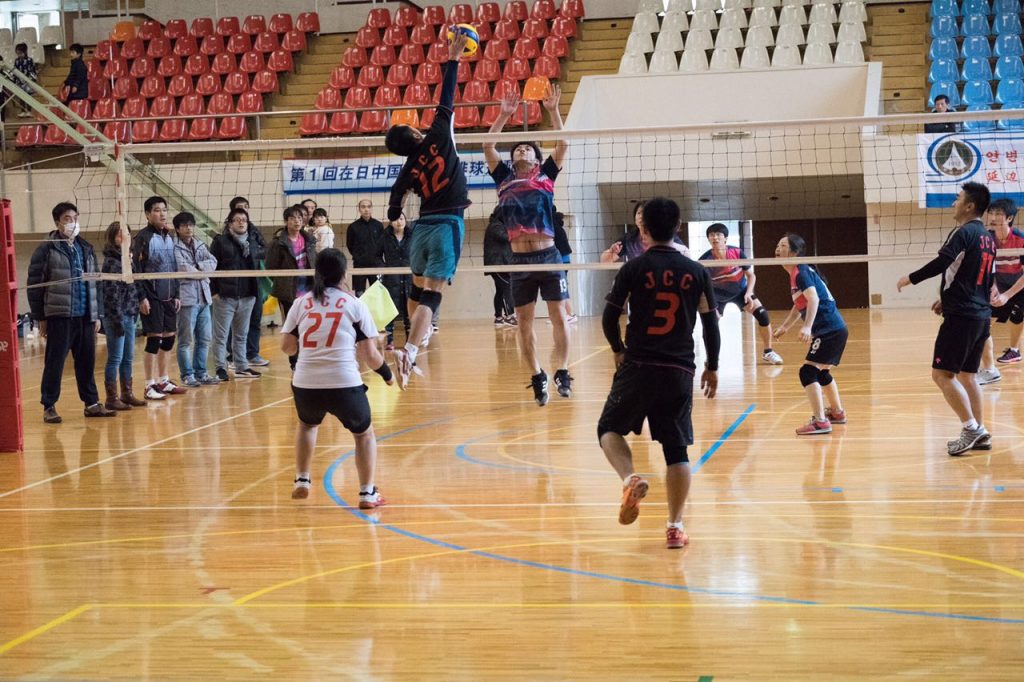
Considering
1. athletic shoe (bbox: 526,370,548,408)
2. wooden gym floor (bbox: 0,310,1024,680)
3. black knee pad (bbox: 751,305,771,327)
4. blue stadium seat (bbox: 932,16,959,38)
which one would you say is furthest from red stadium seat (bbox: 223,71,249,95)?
athletic shoe (bbox: 526,370,548,408)

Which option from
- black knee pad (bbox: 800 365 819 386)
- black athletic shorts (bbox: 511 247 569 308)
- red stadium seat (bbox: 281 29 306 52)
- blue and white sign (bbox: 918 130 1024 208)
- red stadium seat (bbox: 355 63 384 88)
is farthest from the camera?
red stadium seat (bbox: 281 29 306 52)

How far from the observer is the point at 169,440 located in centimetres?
845

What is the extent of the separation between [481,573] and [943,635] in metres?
1.84

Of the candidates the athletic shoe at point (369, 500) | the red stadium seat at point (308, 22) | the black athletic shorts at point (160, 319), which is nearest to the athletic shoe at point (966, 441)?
the athletic shoe at point (369, 500)

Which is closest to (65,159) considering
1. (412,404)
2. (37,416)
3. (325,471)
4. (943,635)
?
(37,416)

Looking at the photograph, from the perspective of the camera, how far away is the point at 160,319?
10398 millimetres

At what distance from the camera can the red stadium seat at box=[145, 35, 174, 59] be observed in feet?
71.5

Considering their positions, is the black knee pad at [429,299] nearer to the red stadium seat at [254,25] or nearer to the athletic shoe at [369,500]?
the athletic shoe at [369,500]

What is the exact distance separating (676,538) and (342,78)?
16.7 metres

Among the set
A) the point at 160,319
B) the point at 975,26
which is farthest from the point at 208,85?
the point at 975,26

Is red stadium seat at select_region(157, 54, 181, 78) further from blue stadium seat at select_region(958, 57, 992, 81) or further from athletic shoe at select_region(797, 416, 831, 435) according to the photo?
athletic shoe at select_region(797, 416, 831, 435)

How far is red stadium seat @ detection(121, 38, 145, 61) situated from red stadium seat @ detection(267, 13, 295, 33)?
2433mm

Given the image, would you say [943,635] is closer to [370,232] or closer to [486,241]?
A: [370,232]

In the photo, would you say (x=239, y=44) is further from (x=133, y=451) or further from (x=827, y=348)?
(x=827, y=348)
